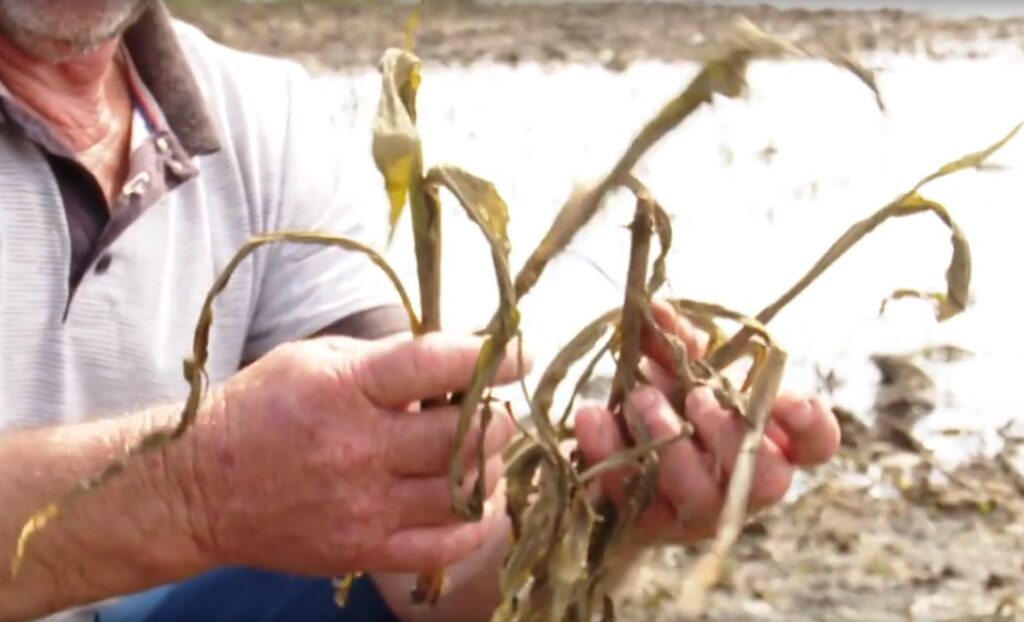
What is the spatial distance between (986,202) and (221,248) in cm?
342

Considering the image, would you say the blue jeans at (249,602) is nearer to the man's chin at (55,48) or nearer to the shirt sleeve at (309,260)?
the shirt sleeve at (309,260)

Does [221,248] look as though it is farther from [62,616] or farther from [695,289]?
[695,289]

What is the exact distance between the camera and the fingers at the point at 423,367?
1438 mm

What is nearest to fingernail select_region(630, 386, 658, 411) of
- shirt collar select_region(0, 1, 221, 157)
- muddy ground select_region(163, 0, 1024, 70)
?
shirt collar select_region(0, 1, 221, 157)

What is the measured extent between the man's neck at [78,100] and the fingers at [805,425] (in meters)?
0.85

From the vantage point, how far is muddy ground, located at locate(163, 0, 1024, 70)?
8.03 metres

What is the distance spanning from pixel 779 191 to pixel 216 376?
3476 mm

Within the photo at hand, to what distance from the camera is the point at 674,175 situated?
18.3 ft

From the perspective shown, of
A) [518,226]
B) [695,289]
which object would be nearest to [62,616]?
[695,289]

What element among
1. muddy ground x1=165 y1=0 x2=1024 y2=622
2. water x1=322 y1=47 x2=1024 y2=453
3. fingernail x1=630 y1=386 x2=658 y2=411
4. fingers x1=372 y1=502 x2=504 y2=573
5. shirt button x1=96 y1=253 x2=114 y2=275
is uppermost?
fingernail x1=630 y1=386 x2=658 y2=411

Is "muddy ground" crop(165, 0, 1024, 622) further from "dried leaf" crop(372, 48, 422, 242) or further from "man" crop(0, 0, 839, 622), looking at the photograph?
"dried leaf" crop(372, 48, 422, 242)

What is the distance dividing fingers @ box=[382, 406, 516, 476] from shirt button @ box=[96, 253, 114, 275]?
63 cm

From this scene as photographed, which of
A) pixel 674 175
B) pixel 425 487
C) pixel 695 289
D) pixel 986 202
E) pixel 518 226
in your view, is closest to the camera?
pixel 425 487

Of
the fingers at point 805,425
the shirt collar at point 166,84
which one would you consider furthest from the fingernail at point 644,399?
the shirt collar at point 166,84
